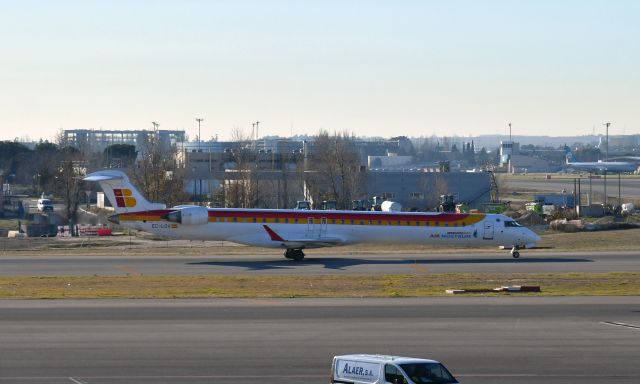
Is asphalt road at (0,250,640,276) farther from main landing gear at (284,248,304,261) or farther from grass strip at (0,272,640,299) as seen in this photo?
grass strip at (0,272,640,299)

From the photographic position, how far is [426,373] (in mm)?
20359

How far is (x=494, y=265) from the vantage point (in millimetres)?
52469

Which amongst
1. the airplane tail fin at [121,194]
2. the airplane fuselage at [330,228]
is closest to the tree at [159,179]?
the airplane tail fin at [121,194]

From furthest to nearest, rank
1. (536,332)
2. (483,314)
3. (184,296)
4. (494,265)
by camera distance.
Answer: (494,265) → (184,296) → (483,314) → (536,332)

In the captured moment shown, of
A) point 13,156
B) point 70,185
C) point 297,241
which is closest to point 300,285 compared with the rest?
point 297,241

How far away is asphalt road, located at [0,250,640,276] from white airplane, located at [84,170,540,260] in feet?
3.54

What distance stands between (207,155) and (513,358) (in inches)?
4138

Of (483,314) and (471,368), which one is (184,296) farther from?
(471,368)

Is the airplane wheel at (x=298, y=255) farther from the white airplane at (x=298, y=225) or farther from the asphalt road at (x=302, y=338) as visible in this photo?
the asphalt road at (x=302, y=338)

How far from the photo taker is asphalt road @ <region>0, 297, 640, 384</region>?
80.0 feet

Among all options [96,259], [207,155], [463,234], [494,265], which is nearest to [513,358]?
[494,265]

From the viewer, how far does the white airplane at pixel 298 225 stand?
5462 centimetres

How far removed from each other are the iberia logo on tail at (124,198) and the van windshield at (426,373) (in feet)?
120

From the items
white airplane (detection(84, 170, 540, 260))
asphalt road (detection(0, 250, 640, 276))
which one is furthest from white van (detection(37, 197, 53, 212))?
white airplane (detection(84, 170, 540, 260))
